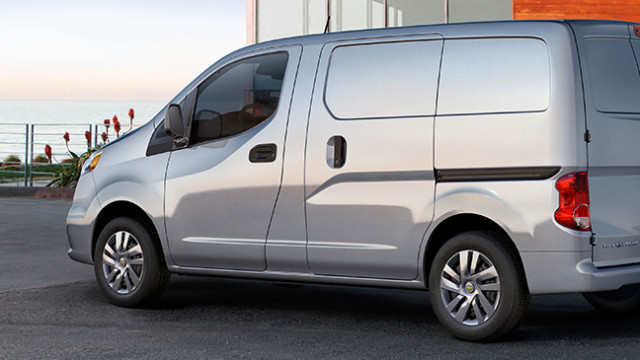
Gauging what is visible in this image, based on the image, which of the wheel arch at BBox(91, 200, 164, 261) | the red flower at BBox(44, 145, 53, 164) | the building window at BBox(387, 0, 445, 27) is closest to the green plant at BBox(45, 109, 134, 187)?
the red flower at BBox(44, 145, 53, 164)

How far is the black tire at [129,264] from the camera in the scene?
24.1 ft

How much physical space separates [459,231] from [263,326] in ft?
4.88

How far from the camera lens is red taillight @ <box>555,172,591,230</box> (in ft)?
18.6

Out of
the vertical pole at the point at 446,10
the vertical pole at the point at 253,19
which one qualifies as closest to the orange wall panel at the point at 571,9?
the vertical pole at the point at 446,10

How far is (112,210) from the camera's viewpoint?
7.69 meters

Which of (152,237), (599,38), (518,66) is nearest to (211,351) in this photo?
(152,237)

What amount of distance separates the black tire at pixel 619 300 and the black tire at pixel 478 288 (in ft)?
4.81

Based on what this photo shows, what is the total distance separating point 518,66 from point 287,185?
1.74 metres

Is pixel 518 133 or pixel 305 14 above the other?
pixel 305 14

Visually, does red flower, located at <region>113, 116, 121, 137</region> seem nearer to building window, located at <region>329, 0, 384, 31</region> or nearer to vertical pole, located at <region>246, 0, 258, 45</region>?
vertical pole, located at <region>246, 0, 258, 45</region>

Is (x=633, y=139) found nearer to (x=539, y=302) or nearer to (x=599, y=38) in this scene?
(x=599, y=38)

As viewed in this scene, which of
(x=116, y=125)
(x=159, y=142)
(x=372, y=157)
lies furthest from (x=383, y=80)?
(x=116, y=125)

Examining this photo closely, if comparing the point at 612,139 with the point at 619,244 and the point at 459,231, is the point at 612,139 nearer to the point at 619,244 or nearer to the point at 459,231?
the point at 619,244

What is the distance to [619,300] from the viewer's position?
714 centimetres
